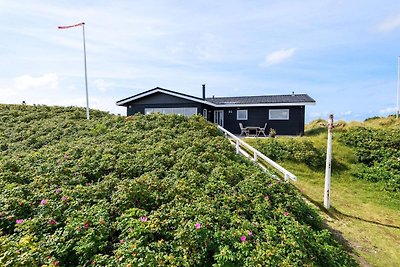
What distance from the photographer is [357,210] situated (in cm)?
759

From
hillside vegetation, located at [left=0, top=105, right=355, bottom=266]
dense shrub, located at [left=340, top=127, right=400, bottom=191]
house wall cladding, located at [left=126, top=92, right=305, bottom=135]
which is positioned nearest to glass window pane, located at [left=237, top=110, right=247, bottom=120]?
house wall cladding, located at [left=126, top=92, right=305, bottom=135]

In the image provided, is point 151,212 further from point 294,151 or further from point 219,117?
point 219,117

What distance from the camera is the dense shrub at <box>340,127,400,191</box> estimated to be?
10539 mm

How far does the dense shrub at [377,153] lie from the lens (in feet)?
34.6

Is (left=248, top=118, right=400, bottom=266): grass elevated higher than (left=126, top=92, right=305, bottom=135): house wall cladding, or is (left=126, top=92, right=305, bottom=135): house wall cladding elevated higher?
(left=126, top=92, right=305, bottom=135): house wall cladding

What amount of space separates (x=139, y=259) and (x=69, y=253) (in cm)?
101

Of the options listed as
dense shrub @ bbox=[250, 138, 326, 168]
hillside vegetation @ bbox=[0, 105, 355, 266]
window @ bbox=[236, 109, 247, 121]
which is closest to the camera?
hillside vegetation @ bbox=[0, 105, 355, 266]

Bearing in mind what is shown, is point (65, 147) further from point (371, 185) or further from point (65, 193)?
point (371, 185)

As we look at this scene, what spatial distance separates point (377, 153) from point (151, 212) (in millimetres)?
12047

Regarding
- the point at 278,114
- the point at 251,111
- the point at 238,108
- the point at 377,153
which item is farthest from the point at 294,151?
the point at 238,108

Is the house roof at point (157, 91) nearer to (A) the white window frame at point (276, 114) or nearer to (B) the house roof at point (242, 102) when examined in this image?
(B) the house roof at point (242, 102)

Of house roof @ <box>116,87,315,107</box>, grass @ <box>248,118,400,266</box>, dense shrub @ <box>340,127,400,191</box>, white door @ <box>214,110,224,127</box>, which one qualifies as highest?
house roof @ <box>116,87,315,107</box>

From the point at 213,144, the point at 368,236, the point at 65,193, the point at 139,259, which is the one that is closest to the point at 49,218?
the point at 65,193

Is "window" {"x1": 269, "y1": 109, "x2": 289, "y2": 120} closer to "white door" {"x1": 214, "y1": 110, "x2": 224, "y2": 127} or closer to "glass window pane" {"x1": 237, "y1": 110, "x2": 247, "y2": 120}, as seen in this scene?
"glass window pane" {"x1": 237, "y1": 110, "x2": 247, "y2": 120}
